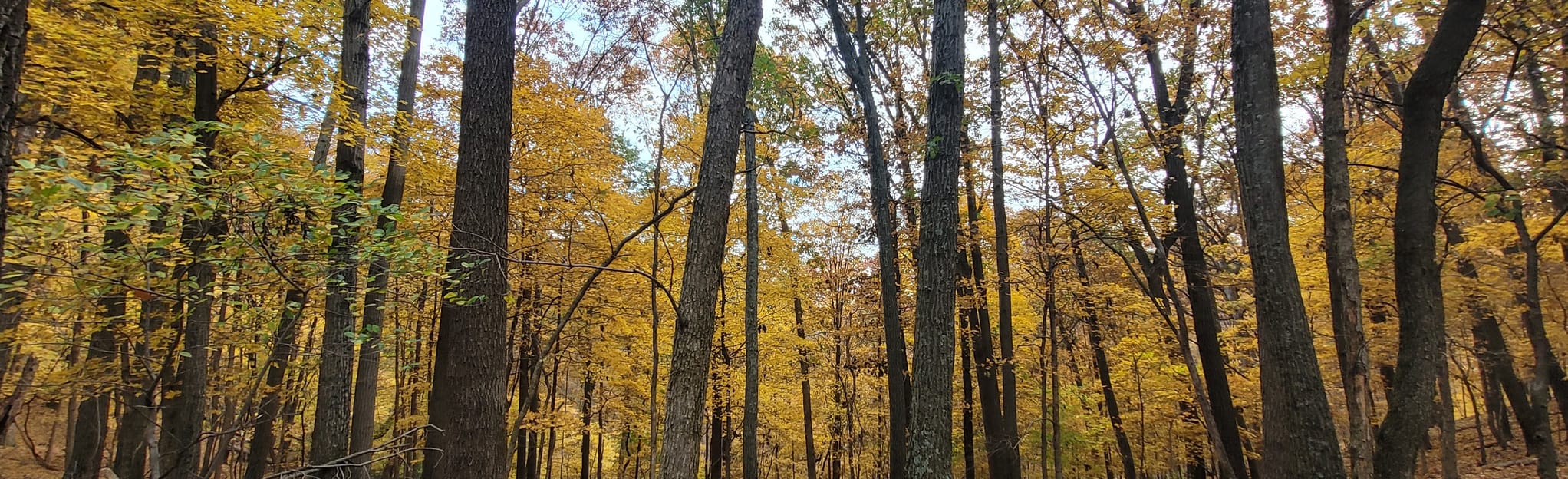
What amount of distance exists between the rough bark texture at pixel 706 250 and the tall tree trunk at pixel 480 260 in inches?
48.4

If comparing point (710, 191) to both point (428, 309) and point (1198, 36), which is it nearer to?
point (1198, 36)

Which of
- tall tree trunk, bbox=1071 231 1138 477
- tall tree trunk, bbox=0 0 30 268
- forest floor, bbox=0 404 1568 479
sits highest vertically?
tall tree trunk, bbox=0 0 30 268

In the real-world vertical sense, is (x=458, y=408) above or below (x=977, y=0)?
below

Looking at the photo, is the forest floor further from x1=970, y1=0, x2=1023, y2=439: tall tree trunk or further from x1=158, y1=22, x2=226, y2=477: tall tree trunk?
x1=158, y1=22, x2=226, y2=477: tall tree trunk

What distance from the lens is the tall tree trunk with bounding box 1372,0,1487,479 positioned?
12.8 ft

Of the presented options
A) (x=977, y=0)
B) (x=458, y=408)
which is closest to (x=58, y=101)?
(x=458, y=408)

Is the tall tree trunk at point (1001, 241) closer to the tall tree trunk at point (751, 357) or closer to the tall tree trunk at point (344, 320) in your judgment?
the tall tree trunk at point (751, 357)

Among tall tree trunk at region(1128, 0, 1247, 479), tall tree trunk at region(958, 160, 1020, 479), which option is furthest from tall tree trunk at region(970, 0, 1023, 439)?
tall tree trunk at region(1128, 0, 1247, 479)

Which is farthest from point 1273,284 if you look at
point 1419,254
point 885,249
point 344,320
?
point 344,320

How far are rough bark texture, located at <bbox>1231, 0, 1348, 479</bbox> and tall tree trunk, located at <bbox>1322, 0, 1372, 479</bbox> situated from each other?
3.32 ft

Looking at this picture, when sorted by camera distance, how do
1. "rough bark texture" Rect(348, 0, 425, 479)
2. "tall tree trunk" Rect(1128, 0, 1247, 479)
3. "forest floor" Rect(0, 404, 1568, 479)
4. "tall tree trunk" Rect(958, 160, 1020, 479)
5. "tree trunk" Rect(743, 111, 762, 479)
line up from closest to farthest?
"rough bark texture" Rect(348, 0, 425, 479) → "tall tree trunk" Rect(1128, 0, 1247, 479) → "tall tree trunk" Rect(958, 160, 1020, 479) → "tree trunk" Rect(743, 111, 762, 479) → "forest floor" Rect(0, 404, 1568, 479)

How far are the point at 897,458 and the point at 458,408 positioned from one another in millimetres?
7081

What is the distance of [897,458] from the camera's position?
9.20m

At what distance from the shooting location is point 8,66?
1.80 m
